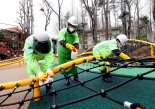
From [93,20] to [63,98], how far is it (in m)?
14.7

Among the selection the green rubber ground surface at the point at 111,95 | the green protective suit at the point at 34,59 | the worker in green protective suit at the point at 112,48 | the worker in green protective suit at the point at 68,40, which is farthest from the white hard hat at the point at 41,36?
the worker in green protective suit at the point at 112,48

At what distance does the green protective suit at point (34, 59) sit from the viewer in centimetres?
352

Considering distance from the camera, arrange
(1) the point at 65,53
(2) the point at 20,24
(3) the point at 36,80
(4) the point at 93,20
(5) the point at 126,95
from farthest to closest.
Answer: (2) the point at 20,24, (4) the point at 93,20, (1) the point at 65,53, (5) the point at 126,95, (3) the point at 36,80

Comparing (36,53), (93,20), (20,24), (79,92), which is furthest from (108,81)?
(20,24)

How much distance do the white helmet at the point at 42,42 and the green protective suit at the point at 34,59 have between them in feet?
0.63

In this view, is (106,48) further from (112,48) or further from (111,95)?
(111,95)

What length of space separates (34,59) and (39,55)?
19 centimetres

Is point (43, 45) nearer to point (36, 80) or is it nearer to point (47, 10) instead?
point (36, 80)

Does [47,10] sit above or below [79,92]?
above

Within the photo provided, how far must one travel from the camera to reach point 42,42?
3.29m

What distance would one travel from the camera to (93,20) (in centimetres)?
1809

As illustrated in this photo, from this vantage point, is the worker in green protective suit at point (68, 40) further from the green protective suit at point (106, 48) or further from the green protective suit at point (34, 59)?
the green protective suit at point (34, 59)

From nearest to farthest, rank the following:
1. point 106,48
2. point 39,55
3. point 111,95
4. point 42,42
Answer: point 42,42 → point 111,95 → point 39,55 → point 106,48

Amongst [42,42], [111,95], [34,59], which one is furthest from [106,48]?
[42,42]
